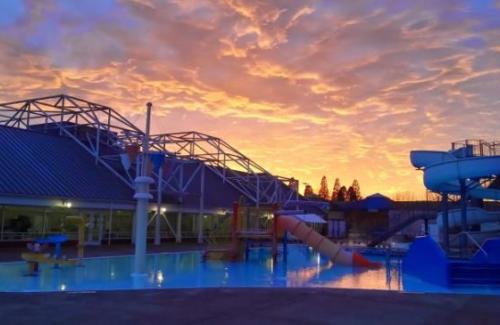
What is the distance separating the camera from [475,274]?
16.8 meters

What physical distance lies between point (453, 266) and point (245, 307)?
9.31 meters

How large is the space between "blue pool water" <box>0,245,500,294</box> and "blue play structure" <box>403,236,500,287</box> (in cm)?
58

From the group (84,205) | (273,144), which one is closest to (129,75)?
(84,205)

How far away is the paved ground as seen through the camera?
9500mm

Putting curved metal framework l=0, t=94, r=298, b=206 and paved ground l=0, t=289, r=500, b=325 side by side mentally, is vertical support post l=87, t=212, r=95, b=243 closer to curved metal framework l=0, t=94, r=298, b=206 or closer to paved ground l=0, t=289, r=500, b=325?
curved metal framework l=0, t=94, r=298, b=206

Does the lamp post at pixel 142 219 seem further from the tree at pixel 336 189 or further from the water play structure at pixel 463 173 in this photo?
the tree at pixel 336 189

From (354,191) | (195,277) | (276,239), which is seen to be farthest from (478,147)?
(354,191)

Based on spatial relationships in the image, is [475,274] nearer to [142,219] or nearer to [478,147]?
[142,219]

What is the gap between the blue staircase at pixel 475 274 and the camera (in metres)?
16.7

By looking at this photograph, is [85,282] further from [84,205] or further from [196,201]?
[196,201]

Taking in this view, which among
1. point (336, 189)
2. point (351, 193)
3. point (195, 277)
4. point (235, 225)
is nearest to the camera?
point (195, 277)

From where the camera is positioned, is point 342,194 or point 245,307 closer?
point 245,307

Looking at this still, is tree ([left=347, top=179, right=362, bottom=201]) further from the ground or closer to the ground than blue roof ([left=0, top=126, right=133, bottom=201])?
further from the ground

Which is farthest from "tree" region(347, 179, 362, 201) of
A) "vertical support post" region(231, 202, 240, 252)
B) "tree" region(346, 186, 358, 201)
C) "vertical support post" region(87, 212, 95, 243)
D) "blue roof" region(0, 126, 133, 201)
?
"vertical support post" region(231, 202, 240, 252)
